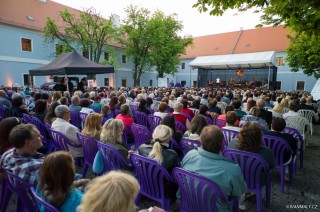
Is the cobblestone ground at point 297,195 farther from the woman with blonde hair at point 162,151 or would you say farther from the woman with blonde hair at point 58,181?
the woman with blonde hair at point 58,181

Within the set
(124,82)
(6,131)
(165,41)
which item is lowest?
(6,131)

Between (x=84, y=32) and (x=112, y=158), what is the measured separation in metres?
22.3

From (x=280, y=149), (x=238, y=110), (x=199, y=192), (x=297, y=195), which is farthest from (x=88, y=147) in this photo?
(x=238, y=110)

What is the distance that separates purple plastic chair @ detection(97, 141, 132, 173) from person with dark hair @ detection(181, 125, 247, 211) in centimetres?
91

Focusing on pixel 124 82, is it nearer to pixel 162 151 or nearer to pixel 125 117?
pixel 125 117

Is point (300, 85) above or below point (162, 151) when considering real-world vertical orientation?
above

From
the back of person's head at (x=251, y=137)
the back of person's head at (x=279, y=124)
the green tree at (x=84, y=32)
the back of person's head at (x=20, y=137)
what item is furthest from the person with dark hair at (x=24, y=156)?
the green tree at (x=84, y=32)

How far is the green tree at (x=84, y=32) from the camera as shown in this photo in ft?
71.3

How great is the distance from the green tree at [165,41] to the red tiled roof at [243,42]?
8.78m

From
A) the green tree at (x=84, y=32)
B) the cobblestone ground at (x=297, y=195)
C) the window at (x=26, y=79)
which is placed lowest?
the cobblestone ground at (x=297, y=195)

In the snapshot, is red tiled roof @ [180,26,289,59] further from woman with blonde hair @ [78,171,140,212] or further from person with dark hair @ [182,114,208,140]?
woman with blonde hair @ [78,171,140,212]

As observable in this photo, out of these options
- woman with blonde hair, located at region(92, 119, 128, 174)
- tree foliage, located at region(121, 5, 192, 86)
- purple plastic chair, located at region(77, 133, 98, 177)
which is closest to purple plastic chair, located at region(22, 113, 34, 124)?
purple plastic chair, located at region(77, 133, 98, 177)

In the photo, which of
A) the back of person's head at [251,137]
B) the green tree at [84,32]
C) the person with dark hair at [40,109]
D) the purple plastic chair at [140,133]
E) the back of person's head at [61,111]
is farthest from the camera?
the green tree at [84,32]

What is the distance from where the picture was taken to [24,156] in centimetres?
216
